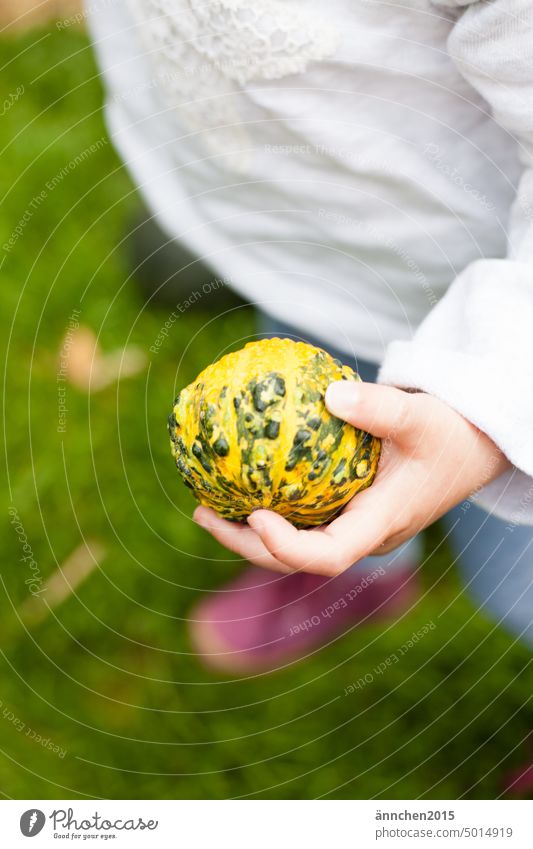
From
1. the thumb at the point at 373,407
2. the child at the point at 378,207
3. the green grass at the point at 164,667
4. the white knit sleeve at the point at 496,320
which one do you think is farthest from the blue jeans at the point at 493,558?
the thumb at the point at 373,407

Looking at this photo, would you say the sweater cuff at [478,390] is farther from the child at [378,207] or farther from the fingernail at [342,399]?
the fingernail at [342,399]

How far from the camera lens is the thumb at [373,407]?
2.48 ft

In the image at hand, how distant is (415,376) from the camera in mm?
833

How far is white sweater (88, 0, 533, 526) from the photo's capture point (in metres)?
0.83

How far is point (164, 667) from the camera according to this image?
1412 mm

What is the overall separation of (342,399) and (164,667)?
2.71 ft

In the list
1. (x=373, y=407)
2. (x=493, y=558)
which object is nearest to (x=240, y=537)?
(x=373, y=407)

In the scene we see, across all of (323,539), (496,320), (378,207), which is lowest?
(323,539)

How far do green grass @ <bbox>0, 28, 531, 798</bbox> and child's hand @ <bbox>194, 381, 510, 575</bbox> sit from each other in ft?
1.87

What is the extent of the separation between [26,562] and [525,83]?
1.11 metres

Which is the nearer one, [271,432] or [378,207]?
[271,432]

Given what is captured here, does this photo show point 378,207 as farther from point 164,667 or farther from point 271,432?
point 164,667

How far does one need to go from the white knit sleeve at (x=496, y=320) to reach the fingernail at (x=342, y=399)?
104mm

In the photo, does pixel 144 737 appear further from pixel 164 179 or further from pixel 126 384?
pixel 164 179
